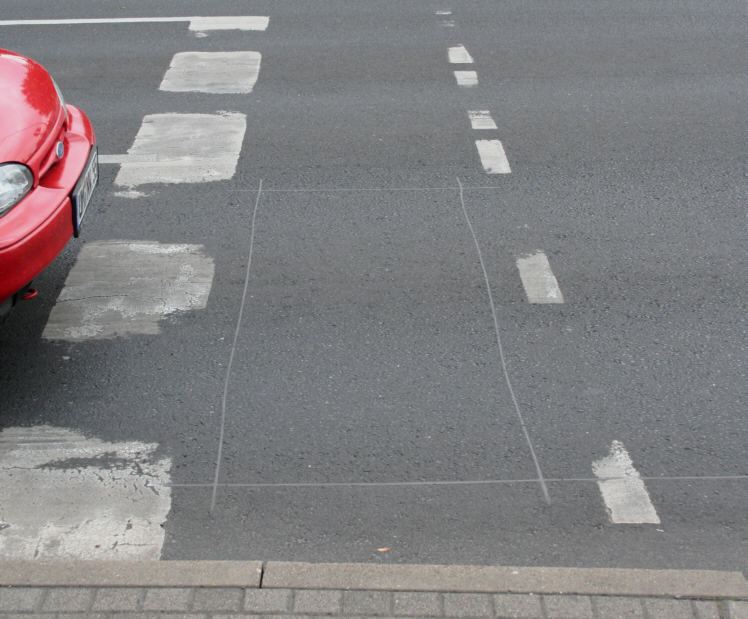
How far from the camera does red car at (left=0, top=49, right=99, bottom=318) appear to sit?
4.12 m

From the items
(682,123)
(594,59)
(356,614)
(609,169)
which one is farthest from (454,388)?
(594,59)

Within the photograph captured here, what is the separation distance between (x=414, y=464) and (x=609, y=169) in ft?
12.2

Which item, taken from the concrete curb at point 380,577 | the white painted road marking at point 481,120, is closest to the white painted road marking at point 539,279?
the concrete curb at point 380,577

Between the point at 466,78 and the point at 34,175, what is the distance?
5245mm

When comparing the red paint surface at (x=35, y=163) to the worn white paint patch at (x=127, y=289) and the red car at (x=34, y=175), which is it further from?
the worn white paint patch at (x=127, y=289)

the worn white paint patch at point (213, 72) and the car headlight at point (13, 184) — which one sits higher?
the car headlight at point (13, 184)

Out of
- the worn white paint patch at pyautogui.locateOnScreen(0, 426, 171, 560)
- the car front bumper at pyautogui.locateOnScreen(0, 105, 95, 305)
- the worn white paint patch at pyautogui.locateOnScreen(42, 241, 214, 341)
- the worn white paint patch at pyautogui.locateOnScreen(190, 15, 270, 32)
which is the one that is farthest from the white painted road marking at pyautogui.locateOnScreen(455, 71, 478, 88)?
the worn white paint patch at pyautogui.locateOnScreen(0, 426, 171, 560)

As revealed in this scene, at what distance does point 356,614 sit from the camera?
326 cm

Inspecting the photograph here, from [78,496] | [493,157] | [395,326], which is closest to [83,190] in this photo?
[78,496]

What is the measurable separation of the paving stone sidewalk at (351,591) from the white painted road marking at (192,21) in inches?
320

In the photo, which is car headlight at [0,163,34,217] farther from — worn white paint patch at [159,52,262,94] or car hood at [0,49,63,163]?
worn white paint patch at [159,52,262,94]

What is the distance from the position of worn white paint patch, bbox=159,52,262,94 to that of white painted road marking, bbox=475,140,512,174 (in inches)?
100.0

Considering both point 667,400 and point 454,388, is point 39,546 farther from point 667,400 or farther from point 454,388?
point 667,400

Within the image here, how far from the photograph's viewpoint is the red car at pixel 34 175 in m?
4.12
